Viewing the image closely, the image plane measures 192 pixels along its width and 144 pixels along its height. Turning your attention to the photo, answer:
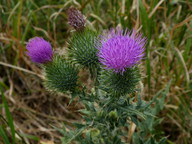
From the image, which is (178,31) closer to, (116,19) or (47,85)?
(116,19)

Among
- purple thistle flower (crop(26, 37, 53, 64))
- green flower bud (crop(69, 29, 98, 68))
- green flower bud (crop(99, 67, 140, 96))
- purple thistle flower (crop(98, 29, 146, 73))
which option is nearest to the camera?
purple thistle flower (crop(98, 29, 146, 73))

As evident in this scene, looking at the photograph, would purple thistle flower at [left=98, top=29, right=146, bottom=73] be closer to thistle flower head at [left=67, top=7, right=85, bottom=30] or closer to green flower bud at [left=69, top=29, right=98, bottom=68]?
green flower bud at [left=69, top=29, right=98, bottom=68]

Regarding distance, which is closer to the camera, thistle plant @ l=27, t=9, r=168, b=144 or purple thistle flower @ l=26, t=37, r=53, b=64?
thistle plant @ l=27, t=9, r=168, b=144

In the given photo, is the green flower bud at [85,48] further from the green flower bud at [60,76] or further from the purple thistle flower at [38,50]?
the purple thistle flower at [38,50]

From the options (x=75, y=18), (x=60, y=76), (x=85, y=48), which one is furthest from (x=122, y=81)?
(x=75, y=18)

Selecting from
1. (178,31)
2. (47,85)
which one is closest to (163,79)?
(178,31)

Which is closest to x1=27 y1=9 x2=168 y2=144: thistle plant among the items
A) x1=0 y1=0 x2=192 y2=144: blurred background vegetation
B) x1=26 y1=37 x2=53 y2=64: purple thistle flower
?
x1=26 y1=37 x2=53 y2=64: purple thistle flower

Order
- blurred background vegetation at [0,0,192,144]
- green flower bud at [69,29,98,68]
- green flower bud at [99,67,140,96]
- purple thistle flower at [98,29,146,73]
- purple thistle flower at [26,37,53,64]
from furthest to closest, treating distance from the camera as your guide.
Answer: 1. blurred background vegetation at [0,0,192,144]
2. green flower bud at [69,29,98,68]
3. purple thistle flower at [26,37,53,64]
4. green flower bud at [99,67,140,96]
5. purple thistle flower at [98,29,146,73]
